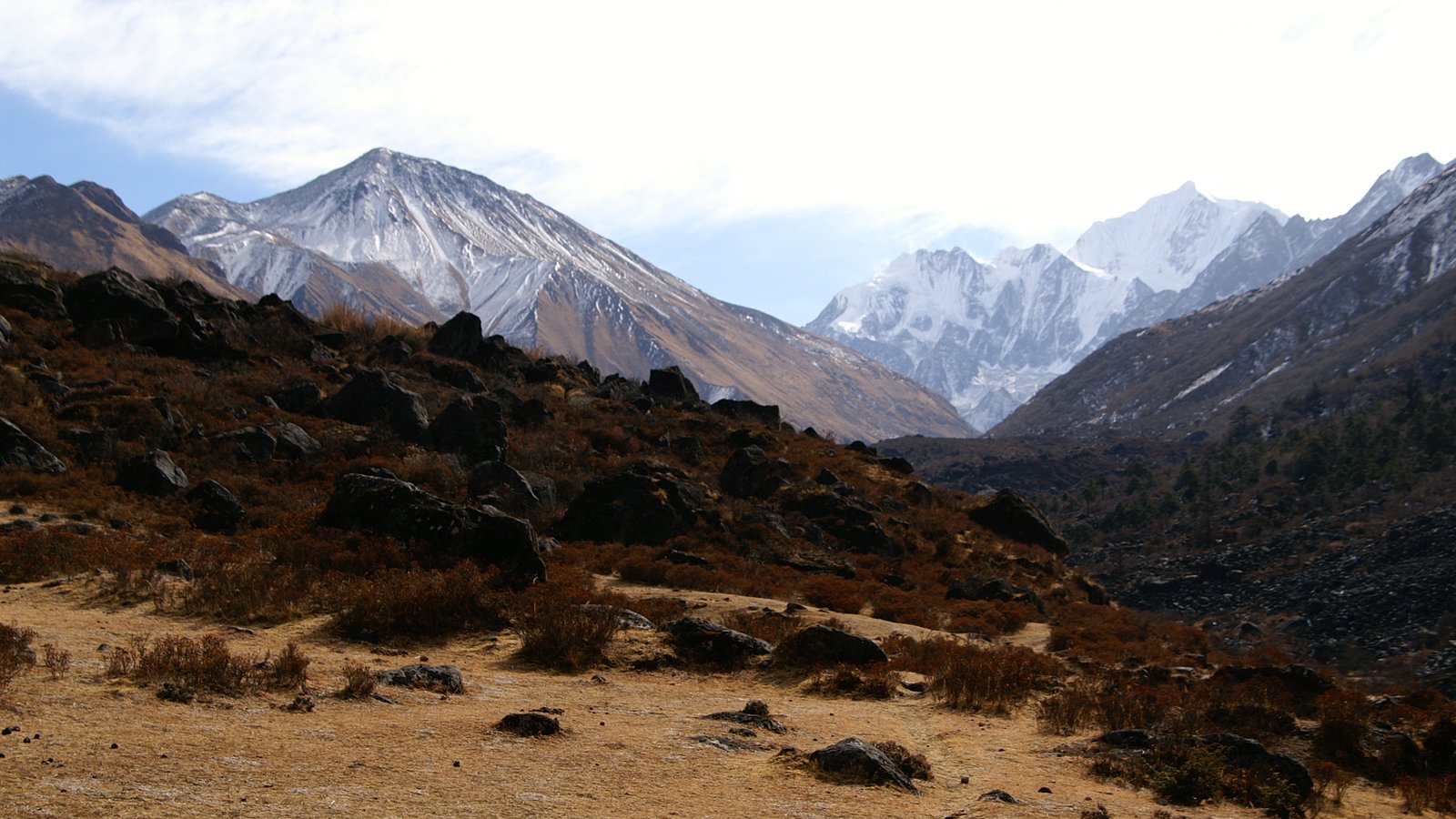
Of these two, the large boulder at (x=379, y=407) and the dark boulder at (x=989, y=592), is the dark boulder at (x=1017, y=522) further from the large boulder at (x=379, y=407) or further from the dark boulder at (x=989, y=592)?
the large boulder at (x=379, y=407)

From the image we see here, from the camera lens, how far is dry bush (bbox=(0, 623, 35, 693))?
8.79m

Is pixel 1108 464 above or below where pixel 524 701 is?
above

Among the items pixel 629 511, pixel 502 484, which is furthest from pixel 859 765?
pixel 502 484

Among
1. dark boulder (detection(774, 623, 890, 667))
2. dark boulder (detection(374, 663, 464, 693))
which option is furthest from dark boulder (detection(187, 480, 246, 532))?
dark boulder (detection(774, 623, 890, 667))

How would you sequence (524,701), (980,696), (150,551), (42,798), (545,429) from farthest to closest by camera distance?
(545,429)
(150,551)
(980,696)
(524,701)
(42,798)

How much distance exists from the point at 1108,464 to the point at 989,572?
10940 cm

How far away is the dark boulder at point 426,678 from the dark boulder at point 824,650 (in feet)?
16.8

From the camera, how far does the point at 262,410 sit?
2773cm

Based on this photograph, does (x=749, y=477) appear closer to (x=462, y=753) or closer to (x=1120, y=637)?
(x=1120, y=637)

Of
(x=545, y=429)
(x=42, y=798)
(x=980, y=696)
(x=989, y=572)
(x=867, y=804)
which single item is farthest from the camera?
(x=545, y=429)

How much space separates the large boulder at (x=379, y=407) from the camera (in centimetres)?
2786

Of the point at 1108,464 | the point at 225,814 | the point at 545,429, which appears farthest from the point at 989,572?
the point at 1108,464

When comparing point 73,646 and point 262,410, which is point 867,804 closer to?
point 73,646

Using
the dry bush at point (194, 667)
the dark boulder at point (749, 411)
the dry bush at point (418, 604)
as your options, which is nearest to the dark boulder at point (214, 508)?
the dry bush at point (418, 604)
